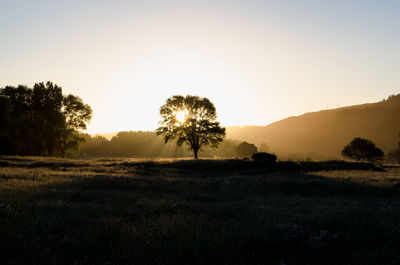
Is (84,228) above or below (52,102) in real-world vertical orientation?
below

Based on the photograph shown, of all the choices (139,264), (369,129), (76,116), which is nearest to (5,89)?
(76,116)

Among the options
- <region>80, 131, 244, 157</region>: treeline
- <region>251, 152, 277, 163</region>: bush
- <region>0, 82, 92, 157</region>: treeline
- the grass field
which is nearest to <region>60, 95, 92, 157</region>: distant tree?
<region>0, 82, 92, 157</region>: treeline

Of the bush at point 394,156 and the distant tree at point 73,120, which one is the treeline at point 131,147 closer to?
the bush at point 394,156

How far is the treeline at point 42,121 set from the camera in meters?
46.0

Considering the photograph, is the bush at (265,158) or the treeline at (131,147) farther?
the treeline at (131,147)

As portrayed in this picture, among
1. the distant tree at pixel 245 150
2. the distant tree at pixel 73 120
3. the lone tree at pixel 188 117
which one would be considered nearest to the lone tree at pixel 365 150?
Result: the distant tree at pixel 245 150

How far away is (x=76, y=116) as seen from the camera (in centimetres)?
5438

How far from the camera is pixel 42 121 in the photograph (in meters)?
50.1

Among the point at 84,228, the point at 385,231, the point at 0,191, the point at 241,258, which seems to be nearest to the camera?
the point at 241,258

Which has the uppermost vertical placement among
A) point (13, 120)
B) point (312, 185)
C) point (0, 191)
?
point (13, 120)

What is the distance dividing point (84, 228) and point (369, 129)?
760ft

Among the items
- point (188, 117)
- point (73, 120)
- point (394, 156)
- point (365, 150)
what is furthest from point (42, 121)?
point (394, 156)

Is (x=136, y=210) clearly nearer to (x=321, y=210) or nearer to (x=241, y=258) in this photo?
(x=241, y=258)

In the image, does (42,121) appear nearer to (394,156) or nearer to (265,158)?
(265,158)
